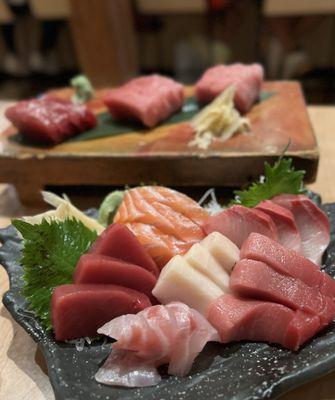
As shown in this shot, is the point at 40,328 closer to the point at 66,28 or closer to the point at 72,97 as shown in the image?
the point at 72,97

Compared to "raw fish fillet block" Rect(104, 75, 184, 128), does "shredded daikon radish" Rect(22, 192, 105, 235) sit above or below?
below

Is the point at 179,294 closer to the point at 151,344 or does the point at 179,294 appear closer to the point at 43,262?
the point at 151,344

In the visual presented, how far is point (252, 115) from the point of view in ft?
8.71

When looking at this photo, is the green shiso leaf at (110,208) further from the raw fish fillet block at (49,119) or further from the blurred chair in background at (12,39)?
the blurred chair in background at (12,39)

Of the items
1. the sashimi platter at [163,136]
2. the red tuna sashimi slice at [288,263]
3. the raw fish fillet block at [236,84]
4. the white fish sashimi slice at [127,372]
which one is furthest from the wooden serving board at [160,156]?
the white fish sashimi slice at [127,372]

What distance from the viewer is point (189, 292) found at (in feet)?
4.86

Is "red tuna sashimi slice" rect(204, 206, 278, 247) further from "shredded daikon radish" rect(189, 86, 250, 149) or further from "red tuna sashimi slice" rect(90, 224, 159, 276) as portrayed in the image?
"shredded daikon radish" rect(189, 86, 250, 149)

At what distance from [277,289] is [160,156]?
109cm

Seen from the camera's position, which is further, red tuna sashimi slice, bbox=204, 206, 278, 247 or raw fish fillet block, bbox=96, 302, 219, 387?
red tuna sashimi slice, bbox=204, 206, 278, 247

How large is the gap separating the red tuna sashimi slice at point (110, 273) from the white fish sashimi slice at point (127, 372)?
9.1 inches

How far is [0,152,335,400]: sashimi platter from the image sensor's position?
133 centimetres

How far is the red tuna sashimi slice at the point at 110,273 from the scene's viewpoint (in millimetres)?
1470

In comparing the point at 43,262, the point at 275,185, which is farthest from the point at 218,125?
the point at 43,262

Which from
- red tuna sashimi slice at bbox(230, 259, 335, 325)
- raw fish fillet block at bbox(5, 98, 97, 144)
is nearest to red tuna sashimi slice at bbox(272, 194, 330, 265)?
red tuna sashimi slice at bbox(230, 259, 335, 325)
